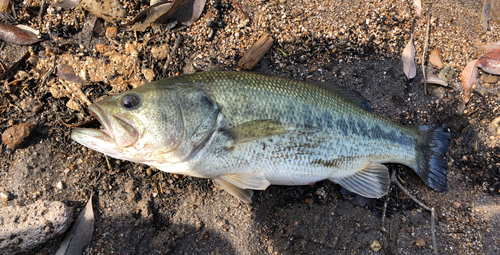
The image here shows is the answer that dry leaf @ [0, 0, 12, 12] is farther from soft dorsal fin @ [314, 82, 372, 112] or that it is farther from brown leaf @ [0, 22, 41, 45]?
soft dorsal fin @ [314, 82, 372, 112]

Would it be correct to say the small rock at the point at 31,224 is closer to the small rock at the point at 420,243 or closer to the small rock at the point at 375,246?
the small rock at the point at 375,246

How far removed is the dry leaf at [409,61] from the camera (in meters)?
3.17

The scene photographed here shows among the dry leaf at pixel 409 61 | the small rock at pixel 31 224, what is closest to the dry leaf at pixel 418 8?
the dry leaf at pixel 409 61

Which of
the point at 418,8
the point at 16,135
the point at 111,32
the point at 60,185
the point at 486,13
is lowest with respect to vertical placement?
the point at 60,185

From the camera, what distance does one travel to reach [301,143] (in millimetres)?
2359

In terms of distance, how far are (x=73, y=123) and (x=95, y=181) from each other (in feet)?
2.23

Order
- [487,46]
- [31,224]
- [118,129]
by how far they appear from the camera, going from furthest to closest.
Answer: [487,46]
[31,224]
[118,129]

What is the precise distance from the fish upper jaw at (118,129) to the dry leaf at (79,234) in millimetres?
1096

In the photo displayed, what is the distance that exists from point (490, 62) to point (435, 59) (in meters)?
0.69

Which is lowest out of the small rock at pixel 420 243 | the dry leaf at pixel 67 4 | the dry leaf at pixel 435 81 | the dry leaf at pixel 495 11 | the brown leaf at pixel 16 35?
the small rock at pixel 420 243

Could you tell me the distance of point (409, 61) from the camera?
3188 millimetres

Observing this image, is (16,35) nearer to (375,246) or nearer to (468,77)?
(375,246)

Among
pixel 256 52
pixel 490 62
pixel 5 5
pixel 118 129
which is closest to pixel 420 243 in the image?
pixel 490 62

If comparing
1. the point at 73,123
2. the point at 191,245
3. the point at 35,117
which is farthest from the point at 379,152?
the point at 35,117
